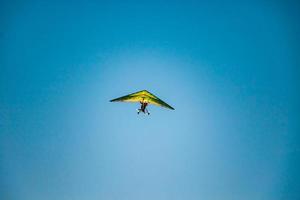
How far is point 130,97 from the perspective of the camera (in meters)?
28.4

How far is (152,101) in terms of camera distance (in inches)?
1138

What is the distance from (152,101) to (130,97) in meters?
1.93

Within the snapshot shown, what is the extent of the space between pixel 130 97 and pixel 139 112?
8.49ft

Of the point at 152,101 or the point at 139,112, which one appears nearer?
the point at 139,112

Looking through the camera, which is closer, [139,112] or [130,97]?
[139,112]

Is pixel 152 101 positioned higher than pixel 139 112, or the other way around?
pixel 152 101

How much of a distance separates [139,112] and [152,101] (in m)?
2.94

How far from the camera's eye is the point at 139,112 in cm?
2628

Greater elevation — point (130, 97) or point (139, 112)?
point (130, 97)
